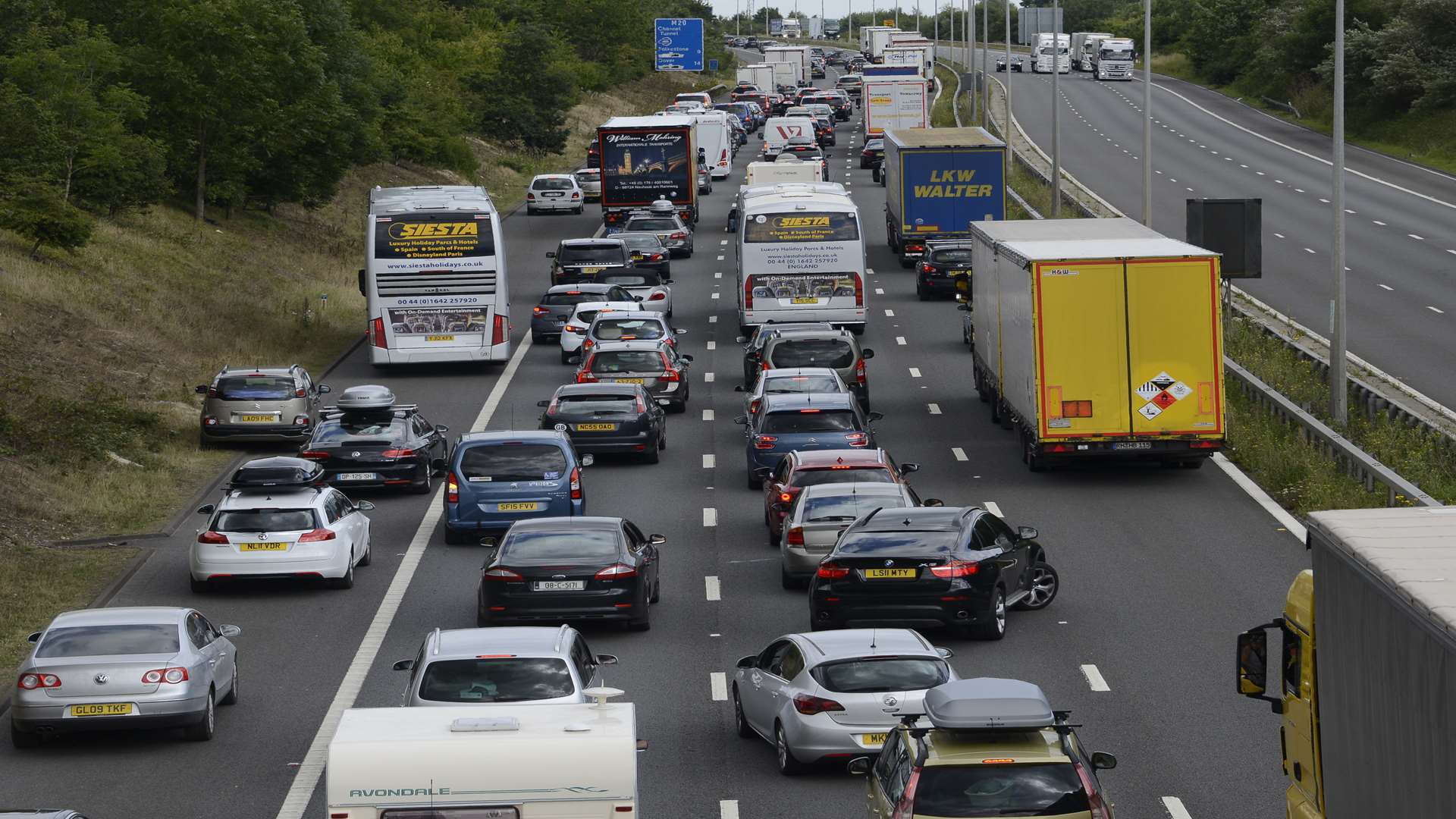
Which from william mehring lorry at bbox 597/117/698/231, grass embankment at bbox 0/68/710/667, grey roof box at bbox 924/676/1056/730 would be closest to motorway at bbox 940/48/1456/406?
william mehring lorry at bbox 597/117/698/231

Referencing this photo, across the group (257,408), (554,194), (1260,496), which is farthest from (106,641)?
(554,194)

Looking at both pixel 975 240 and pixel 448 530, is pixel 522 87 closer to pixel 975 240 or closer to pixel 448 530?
pixel 975 240

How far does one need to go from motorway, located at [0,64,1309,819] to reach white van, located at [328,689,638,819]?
3795mm

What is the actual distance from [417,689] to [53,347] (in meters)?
25.7

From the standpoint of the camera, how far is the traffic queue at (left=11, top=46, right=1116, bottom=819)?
11719 mm

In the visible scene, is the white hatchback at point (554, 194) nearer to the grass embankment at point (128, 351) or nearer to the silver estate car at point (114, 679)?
the grass embankment at point (128, 351)

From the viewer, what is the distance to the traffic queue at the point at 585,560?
1172cm

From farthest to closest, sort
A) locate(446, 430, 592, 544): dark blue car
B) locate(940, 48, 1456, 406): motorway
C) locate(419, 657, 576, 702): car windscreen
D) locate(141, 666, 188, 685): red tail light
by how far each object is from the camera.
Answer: locate(940, 48, 1456, 406): motorway < locate(446, 430, 592, 544): dark blue car < locate(141, 666, 188, 685): red tail light < locate(419, 657, 576, 702): car windscreen

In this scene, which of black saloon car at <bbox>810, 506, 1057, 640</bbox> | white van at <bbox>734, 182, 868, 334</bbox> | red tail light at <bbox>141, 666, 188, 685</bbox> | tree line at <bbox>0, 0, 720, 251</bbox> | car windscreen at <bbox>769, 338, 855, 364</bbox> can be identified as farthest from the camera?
tree line at <bbox>0, 0, 720, 251</bbox>

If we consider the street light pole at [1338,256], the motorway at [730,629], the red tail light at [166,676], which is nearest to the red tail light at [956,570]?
the motorway at [730,629]

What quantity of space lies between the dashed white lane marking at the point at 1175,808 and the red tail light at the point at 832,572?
5.59 metres

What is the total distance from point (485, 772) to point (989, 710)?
301 cm

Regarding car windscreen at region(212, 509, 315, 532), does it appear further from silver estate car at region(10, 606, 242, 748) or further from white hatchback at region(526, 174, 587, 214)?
white hatchback at region(526, 174, 587, 214)

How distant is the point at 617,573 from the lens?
2112 cm
